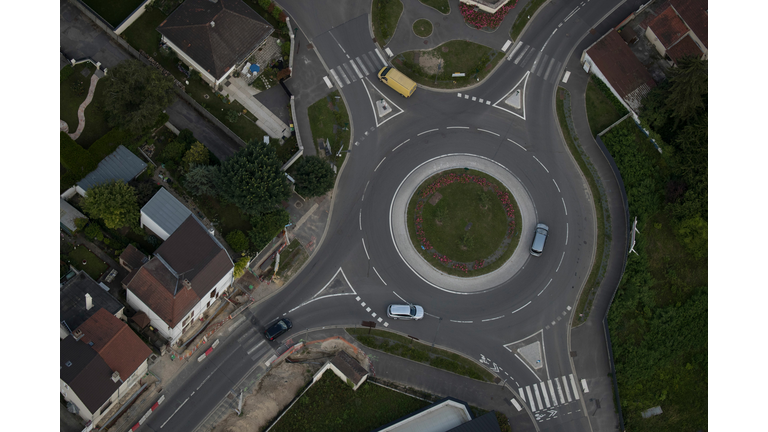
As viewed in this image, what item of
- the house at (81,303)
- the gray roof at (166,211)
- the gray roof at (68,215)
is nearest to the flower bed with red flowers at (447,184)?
the gray roof at (166,211)

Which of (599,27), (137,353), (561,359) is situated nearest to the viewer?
(137,353)

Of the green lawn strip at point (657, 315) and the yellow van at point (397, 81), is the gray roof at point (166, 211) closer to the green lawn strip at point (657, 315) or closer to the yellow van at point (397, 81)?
the yellow van at point (397, 81)

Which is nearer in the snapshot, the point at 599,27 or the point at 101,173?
the point at 101,173

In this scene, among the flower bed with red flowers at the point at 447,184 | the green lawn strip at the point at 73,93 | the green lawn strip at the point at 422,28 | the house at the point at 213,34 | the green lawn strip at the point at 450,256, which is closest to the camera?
the green lawn strip at the point at 73,93

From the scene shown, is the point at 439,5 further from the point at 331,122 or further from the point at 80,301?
the point at 80,301

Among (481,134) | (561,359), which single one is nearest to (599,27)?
(481,134)

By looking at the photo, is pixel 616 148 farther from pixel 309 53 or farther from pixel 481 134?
pixel 309 53

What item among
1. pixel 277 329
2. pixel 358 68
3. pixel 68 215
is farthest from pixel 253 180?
pixel 358 68
